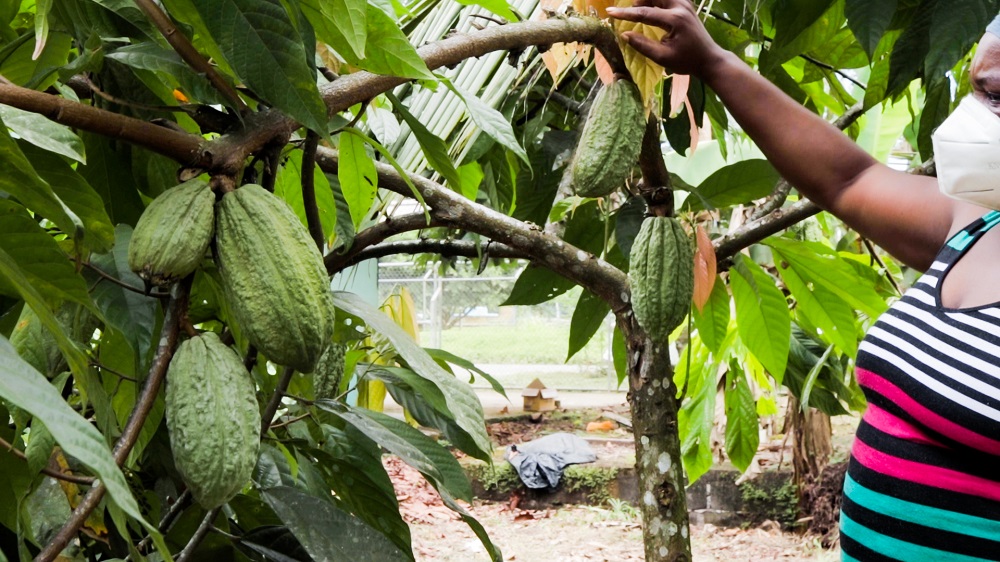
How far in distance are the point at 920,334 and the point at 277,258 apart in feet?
2.14

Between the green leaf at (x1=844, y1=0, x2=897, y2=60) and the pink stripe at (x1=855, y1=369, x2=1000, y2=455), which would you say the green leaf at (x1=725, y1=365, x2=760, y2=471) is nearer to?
the pink stripe at (x1=855, y1=369, x2=1000, y2=455)

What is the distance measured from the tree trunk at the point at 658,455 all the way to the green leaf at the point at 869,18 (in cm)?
40

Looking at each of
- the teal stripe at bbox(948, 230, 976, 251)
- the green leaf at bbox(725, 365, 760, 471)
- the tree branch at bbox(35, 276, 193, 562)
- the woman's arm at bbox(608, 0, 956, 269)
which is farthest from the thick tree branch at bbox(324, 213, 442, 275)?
the green leaf at bbox(725, 365, 760, 471)

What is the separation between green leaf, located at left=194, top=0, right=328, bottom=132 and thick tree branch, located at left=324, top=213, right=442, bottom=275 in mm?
455

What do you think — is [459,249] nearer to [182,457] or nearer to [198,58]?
[198,58]

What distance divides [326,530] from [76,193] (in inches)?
12.5

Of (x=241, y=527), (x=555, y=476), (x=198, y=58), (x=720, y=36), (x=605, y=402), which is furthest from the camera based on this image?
(x=605, y=402)

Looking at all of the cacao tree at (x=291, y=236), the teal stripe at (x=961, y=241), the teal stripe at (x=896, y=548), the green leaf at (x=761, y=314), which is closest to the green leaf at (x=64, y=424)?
the cacao tree at (x=291, y=236)

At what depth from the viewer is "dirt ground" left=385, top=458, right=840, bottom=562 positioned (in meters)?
4.20

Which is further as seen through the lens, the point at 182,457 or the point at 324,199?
the point at 324,199

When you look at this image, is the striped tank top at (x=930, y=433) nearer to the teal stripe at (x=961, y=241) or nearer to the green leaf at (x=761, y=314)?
the teal stripe at (x=961, y=241)

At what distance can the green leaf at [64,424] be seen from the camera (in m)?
0.34

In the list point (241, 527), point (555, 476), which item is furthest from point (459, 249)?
point (555, 476)

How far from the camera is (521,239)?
41.3 inches
